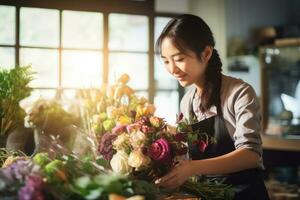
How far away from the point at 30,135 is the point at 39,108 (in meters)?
0.20

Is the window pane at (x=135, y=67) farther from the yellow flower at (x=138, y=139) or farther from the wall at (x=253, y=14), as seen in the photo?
the yellow flower at (x=138, y=139)

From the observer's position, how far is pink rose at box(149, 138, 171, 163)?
124 cm

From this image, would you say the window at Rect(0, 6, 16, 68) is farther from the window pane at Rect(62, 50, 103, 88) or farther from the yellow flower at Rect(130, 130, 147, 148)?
the yellow flower at Rect(130, 130, 147, 148)

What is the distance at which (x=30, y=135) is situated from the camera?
1.82m

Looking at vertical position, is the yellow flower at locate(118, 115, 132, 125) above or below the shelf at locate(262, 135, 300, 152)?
above

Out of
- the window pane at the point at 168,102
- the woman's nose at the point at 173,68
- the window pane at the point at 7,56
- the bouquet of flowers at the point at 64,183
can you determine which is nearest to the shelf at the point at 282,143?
the window pane at the point at 168,102

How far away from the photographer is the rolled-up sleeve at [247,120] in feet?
4.92

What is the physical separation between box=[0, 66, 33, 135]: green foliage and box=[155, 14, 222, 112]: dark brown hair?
517mm

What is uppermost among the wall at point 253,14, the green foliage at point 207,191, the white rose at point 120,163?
the wall at point 253,14

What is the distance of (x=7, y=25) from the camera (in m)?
3.45

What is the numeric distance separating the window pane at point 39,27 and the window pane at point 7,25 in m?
0.06

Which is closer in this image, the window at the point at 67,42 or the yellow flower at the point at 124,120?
the yellow flower at the point at 124,120

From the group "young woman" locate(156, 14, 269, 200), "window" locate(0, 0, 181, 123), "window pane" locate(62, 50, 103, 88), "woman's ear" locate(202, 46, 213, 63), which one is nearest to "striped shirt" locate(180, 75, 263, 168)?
"young woman" locate(156, 14, 269, 200)

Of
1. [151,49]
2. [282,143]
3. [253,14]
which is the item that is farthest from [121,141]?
[253,14]
